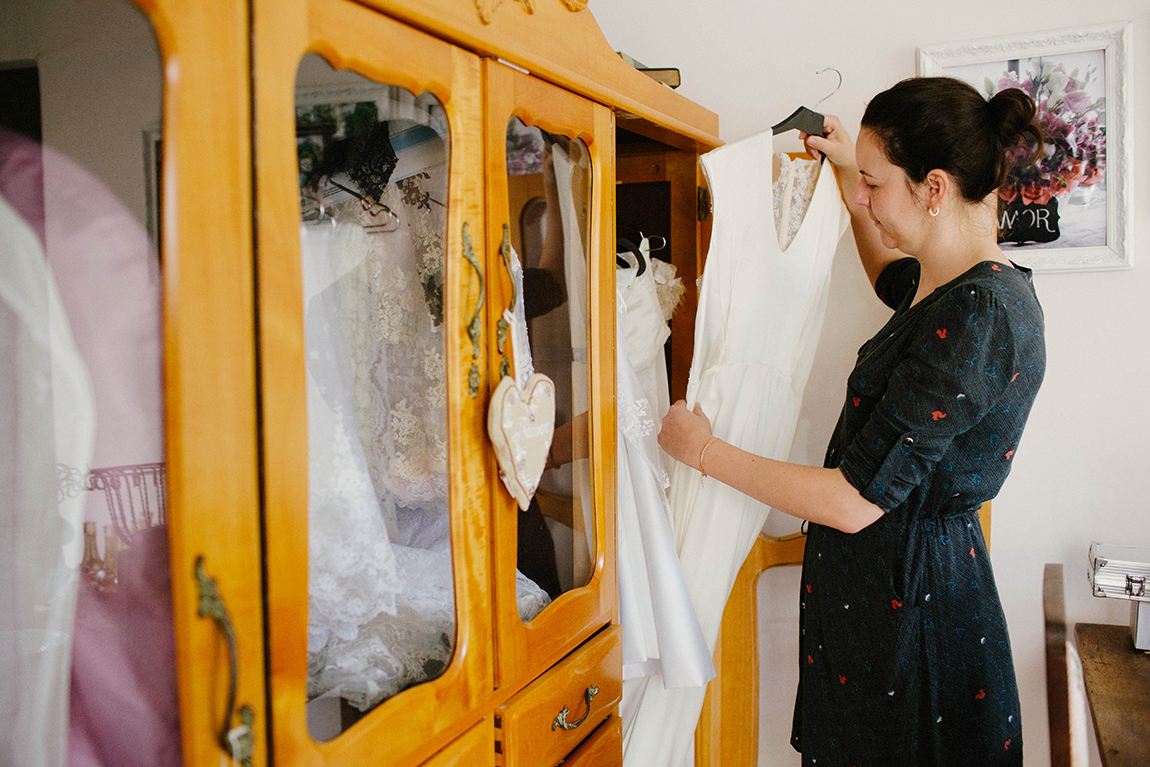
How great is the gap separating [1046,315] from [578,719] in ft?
4.21

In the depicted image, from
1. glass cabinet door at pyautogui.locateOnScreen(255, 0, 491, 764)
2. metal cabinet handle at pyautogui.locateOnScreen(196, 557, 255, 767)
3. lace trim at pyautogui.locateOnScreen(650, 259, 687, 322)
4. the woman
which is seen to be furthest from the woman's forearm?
metal cabinet handle at pyautogui.locateOnScreen(196, 557, 255, 767)

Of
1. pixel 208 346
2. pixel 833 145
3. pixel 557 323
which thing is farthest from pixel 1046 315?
pixel 208 346

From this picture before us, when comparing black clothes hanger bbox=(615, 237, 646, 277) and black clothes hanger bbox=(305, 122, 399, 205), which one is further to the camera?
black clothes hanger bbox=(615, 237, 646, 277)

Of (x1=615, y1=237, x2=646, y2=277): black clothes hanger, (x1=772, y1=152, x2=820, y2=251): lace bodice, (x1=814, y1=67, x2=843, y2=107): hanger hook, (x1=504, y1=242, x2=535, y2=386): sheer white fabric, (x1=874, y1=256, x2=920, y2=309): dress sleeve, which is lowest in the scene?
(x1=504, y1=242, x2=535, y2=386): sheer white fabric

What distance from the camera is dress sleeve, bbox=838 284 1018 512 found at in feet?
3.57

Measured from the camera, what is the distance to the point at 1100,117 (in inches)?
62.1

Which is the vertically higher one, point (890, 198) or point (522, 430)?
point (890, 198)

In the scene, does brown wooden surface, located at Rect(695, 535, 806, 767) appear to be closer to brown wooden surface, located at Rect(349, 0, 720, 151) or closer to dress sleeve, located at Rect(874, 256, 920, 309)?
dress sleeve, located at Rect(874, 256, 920, 309)

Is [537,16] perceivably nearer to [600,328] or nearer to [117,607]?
[600,328]

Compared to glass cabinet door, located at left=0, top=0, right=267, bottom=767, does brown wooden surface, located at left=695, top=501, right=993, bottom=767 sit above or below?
below

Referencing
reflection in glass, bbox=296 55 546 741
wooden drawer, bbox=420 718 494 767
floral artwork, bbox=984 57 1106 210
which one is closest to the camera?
reflection in glass, bbox=296 55 546 741

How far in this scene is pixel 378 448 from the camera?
2.79 ft

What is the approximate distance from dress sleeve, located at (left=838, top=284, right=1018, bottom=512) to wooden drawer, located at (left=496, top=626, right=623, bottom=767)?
0.51 m

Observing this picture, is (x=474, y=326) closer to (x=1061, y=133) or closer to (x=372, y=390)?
(x=372, y=390)
